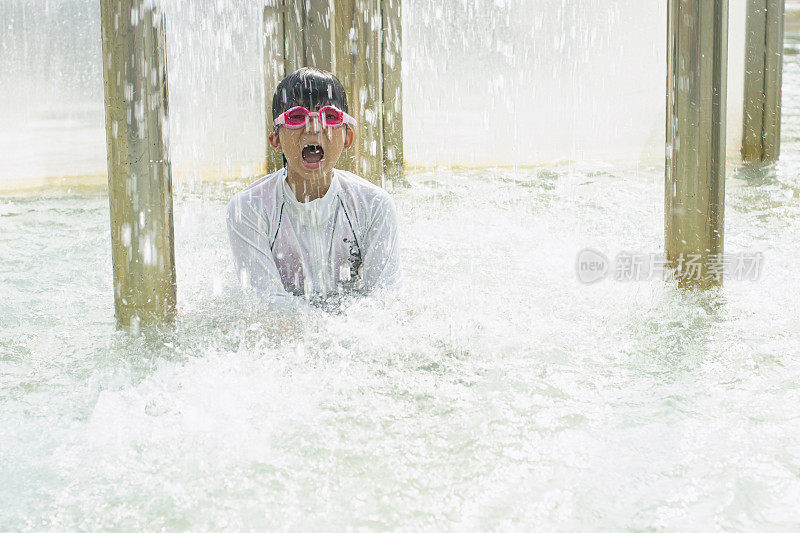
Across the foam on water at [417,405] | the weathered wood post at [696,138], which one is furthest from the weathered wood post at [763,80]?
the weathered wood post at [696,138]

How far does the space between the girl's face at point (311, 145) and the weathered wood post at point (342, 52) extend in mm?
1180

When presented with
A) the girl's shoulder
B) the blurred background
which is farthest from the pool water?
the blurred background

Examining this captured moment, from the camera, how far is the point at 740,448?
1.91 metres

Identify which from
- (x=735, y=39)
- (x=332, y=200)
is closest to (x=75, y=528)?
(x=332, y=200)

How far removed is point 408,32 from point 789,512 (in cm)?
492

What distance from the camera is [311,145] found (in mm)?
2754

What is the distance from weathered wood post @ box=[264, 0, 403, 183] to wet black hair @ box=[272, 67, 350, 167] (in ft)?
3.54

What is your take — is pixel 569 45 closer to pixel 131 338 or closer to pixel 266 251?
pixel 266 251

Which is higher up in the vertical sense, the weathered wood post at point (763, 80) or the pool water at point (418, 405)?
the weathered wood post at point (763, 80)

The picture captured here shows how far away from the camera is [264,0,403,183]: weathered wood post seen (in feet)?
12.6

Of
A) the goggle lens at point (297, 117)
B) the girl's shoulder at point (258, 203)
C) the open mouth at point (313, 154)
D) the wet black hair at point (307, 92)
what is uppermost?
the wet black hair at point (307, 92)

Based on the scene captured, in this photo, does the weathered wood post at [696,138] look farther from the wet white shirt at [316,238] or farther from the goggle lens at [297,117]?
the goggle lens at [297,117]

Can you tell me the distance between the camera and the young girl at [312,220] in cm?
276

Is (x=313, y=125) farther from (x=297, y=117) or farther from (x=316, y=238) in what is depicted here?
(x=316, y=238)
